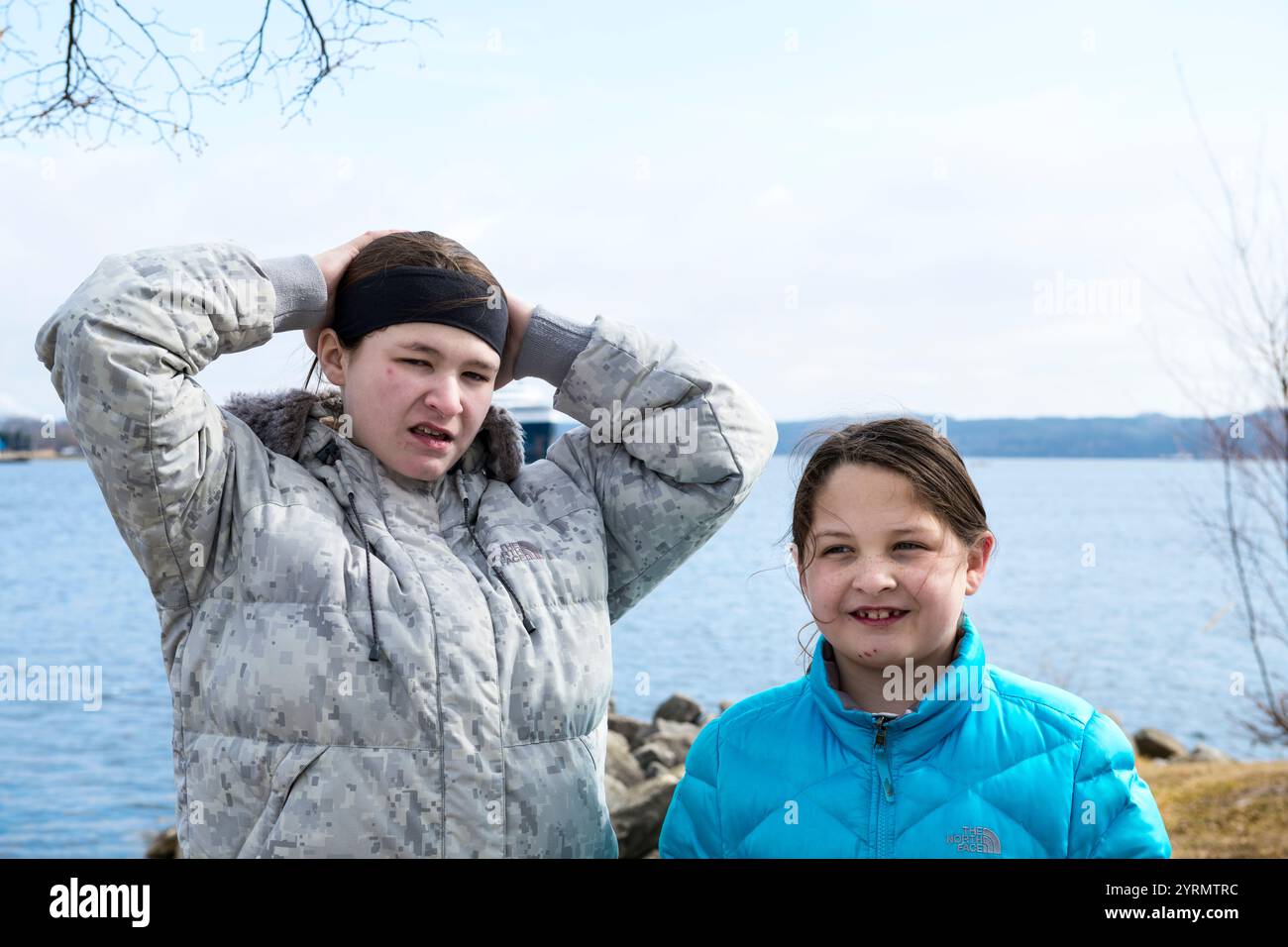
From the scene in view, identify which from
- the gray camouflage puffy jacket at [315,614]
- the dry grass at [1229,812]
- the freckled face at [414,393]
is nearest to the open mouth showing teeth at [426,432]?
the freckled face at [414,393]

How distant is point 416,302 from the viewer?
228 cm

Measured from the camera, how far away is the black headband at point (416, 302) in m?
2.28

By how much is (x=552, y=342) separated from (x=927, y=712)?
1047 millimetres

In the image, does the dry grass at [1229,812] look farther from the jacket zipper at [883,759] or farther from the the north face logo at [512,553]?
the the north face logo at [512,553]

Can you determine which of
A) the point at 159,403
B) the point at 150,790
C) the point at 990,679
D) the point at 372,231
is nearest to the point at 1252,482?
the point at 990,679

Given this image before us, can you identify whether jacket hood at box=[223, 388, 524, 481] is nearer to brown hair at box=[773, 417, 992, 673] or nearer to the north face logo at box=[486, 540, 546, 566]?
the north face logo at box=[486, 540, 546, 566]

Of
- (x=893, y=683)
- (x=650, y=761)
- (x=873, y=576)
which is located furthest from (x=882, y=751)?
(x=650, y=761)

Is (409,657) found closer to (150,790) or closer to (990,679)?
(990,679)

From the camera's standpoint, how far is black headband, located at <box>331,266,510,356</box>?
2283mm

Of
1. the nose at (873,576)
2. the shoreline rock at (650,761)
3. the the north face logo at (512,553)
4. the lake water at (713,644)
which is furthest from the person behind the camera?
the lake water at (713,644)

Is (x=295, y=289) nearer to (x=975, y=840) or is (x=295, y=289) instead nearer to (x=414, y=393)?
(x=414, y=393)

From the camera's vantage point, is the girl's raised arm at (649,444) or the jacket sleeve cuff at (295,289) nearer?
the jacket sleeve cuff at (295,289)

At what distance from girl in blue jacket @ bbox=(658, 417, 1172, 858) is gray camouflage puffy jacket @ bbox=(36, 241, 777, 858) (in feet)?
1.04

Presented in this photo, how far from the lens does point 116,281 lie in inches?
80.8
